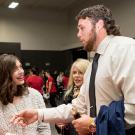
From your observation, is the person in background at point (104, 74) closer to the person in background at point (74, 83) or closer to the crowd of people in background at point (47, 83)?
the person in background at point (74, 83)

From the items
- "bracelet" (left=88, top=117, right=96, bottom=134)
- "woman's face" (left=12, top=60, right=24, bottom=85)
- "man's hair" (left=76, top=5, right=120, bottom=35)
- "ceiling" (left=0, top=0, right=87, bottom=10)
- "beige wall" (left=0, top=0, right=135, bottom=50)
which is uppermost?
"ceiling" (left=0, top=0, right=87, bottom=10)

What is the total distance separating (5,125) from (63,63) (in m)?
12.5

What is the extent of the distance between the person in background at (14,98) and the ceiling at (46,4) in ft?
35.1

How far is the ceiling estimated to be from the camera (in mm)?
13815

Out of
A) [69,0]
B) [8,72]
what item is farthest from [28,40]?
[8,72]

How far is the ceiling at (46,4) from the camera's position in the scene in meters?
13.8

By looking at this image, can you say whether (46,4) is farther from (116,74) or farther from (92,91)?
(116,74)

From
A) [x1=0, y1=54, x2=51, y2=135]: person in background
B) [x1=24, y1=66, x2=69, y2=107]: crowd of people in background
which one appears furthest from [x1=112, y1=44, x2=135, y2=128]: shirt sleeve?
[x1=24, y1=66, x2=69, y2=107]: crowd of people in background

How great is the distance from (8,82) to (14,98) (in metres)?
0.16

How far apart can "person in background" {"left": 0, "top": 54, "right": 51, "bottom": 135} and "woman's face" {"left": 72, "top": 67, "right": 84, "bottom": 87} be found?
0.88 meters

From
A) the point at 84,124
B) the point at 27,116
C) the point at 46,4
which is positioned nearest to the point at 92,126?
the point at 84,124

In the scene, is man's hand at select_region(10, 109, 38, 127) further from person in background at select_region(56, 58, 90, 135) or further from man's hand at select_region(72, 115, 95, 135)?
person in background at select_region(56, 58, 90, 135)

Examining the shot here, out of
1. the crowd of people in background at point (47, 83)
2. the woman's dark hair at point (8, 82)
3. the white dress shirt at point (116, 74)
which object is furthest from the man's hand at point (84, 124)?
the crowd of people in background at point (47, 83)

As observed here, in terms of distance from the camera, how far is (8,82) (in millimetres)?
2965
